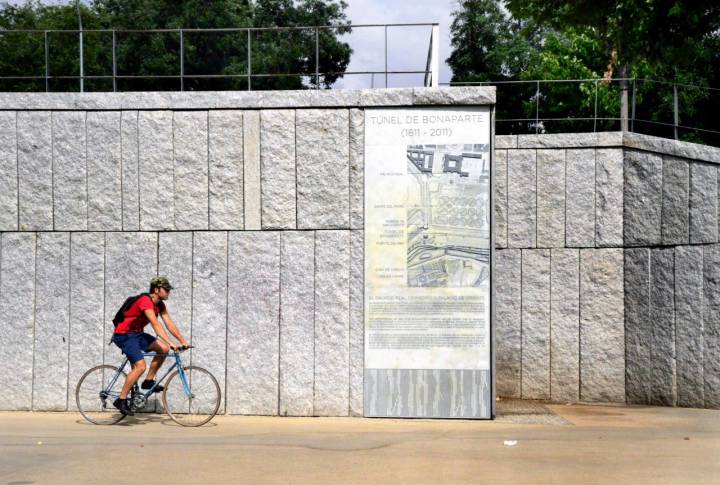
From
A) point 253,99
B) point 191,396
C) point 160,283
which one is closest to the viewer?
point 160,283

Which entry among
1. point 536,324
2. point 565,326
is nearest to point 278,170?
point 536,324

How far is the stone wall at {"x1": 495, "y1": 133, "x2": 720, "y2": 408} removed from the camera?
12367 millimetres

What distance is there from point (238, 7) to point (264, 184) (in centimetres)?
3144

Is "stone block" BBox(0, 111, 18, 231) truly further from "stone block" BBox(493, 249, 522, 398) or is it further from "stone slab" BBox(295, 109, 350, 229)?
"stone block" BBox(493, 249, 522, 398)

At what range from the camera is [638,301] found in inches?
496

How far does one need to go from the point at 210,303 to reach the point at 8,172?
2985mm

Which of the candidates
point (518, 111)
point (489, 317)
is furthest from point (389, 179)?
point (518, 111)

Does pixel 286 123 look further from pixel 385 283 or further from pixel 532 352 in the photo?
pixel 532 352

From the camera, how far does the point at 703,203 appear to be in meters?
12.3

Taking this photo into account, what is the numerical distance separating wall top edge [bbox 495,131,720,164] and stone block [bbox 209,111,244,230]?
3517 mm

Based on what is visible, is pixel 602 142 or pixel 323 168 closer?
pixel 323 168

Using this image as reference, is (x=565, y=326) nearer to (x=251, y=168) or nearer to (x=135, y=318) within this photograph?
(x=251, y=168)

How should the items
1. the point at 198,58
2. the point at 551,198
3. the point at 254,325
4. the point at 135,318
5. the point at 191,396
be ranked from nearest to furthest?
the point at 135,318, the point at 191,396, the point at 254,325, the point at 551,198, the point at 198,58

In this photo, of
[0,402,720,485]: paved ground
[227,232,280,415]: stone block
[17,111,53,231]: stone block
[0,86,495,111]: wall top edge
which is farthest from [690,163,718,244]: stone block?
[17,111,53,231]: stone block
